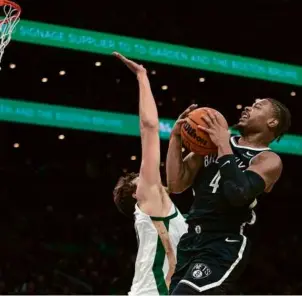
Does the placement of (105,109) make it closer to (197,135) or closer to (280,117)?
(280,117)

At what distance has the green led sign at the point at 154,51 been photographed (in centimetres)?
1185

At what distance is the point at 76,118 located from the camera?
1280 centimetres

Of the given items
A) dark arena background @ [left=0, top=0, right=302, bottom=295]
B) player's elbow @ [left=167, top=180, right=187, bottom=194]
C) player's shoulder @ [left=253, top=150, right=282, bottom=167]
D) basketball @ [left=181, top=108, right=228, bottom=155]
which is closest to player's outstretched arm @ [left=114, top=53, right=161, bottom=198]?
player's elbow @ [left=167, top=180, right=187, bottom=194]

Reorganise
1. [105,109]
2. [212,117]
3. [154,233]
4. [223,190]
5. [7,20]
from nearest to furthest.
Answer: [223,190] → [212,117] → [154,233] → [7,20] → [105,109]

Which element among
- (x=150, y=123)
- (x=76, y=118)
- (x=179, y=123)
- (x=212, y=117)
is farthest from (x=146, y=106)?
(x=76, y=118)

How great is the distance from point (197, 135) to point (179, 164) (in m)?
0.28

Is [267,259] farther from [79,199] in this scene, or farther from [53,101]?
[53,101]

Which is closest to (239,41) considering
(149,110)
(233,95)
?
(233,95)

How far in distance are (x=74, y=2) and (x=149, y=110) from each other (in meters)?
10.8

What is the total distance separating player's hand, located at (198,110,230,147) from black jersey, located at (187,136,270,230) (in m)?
0.21

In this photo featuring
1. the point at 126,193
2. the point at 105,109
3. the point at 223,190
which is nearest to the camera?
the point at 223,190

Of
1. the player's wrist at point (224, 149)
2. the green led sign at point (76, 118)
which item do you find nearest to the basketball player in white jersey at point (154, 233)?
the player's wrist at point (224, 149)

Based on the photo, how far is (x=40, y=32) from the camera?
38.8 ft

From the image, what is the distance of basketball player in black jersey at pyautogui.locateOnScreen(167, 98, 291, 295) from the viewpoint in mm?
3000
